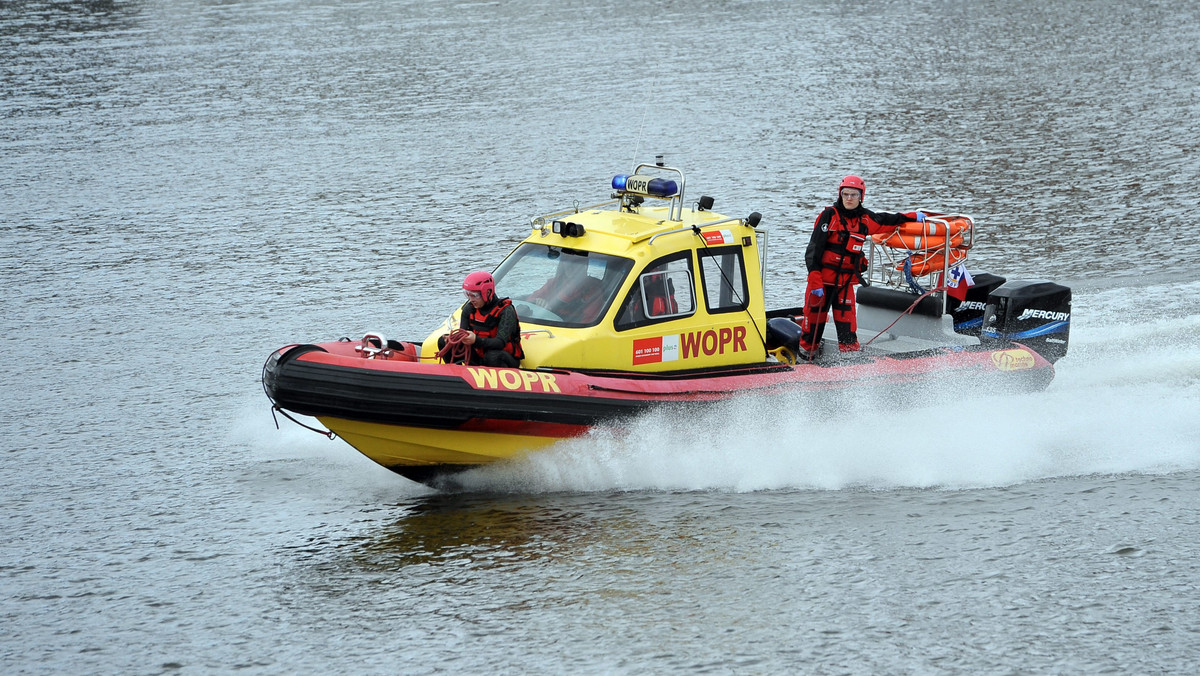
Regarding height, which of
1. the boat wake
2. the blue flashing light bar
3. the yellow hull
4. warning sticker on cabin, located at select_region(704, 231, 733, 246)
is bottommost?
the boat wake

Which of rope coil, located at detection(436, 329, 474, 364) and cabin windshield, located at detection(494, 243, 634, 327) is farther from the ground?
cabin windshield, located at detection(494, 243, 634, 327)

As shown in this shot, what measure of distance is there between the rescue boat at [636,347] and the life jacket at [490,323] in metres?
0.14

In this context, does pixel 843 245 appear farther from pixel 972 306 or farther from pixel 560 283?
pixel 560 283

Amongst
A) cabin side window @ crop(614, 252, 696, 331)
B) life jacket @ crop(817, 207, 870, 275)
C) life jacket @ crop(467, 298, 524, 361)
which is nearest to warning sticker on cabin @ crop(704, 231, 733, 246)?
cabin side window @ crop(614, 252, 696, 331)

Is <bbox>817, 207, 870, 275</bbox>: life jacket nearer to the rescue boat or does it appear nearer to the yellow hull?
the rescue boat

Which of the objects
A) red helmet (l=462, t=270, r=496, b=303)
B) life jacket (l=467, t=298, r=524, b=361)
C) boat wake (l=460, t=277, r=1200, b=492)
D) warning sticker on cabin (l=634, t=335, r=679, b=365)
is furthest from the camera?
warning sticker on cabin (l=634, t=335, r=679, b=365)

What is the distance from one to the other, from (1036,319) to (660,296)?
11.3 feet

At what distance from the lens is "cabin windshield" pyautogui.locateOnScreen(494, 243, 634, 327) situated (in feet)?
29.0

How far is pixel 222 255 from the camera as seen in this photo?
1702 cm

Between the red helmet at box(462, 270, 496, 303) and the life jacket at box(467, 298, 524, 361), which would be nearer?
the red helmet at box(462, 270, 496, 303)

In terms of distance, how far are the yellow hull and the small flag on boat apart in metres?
3.93

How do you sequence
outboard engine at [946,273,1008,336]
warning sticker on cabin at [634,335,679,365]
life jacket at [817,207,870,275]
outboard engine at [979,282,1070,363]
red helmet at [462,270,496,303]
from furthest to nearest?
outboard engine at [946,273,1008,336] → outboard engine at [979,282,1070,363] → life jacket at [817,207,870,275] → warning sticker on cabin at [634,335,679,365] → red helmet at [462,270,496,303]

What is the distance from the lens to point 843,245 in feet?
31.9

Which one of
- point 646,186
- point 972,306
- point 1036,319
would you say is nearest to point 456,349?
point 646,186
